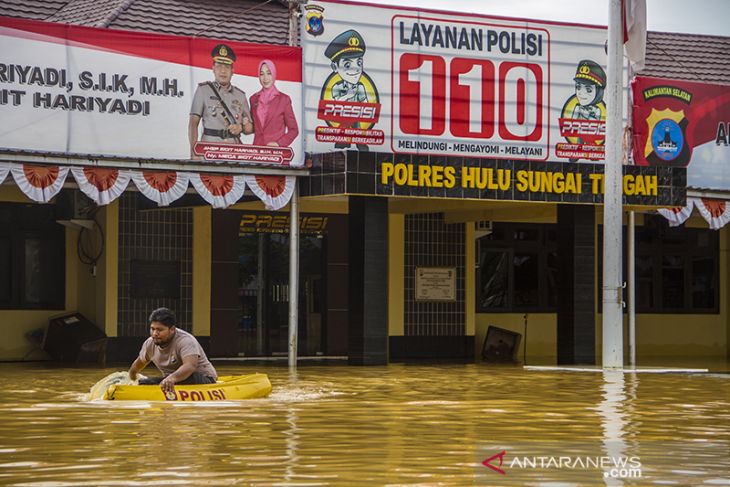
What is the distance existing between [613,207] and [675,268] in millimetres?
9736

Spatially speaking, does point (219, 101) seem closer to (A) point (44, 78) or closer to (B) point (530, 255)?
(A) point (44, 78)

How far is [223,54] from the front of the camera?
82.7ft

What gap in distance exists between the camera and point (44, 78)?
76.7 ft

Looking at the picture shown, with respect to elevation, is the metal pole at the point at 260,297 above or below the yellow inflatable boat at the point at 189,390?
above

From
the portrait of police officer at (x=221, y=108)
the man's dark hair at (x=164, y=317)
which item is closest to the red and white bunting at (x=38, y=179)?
the portrait of police officer at (x=221, y=108)

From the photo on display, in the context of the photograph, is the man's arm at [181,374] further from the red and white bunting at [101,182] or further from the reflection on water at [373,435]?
the red and white bunting at [101,182]

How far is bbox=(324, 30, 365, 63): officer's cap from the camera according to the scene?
86.3ft

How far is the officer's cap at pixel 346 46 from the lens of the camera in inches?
1036

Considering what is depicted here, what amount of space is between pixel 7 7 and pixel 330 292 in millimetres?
8618

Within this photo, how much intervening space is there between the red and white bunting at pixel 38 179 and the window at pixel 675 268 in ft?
49.9

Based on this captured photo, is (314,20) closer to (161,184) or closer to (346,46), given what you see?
(346,46)

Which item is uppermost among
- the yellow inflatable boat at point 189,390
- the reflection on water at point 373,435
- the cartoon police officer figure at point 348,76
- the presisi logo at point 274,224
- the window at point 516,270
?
the cartoon police officer figure at point 348,76

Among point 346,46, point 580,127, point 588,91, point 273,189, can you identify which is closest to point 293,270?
point 273,189

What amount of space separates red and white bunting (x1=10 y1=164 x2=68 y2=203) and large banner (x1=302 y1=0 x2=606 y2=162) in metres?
4.66
